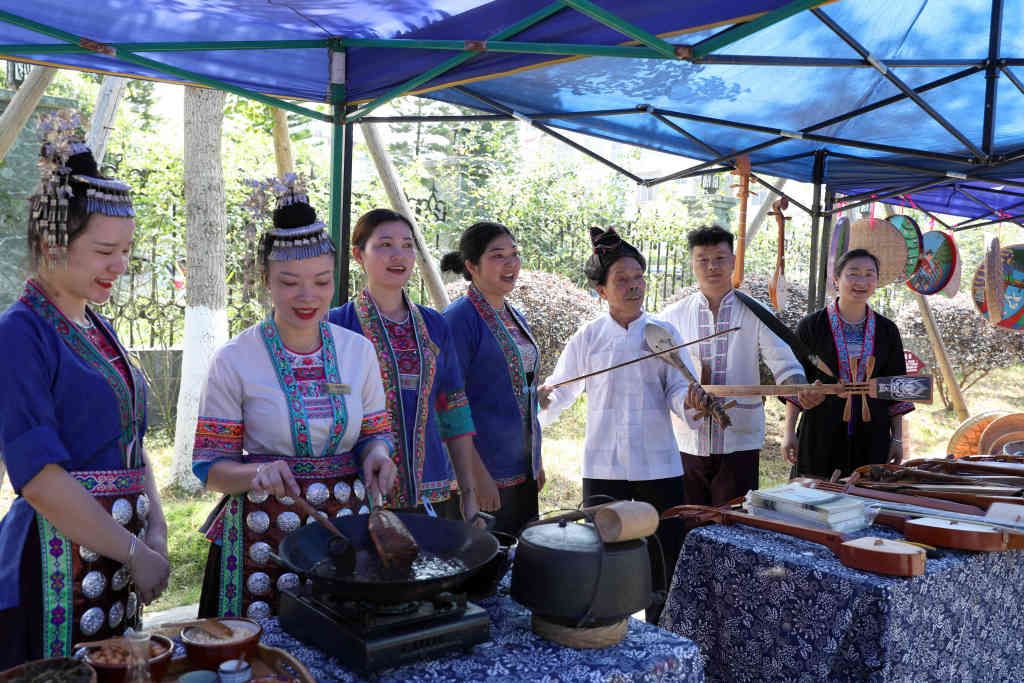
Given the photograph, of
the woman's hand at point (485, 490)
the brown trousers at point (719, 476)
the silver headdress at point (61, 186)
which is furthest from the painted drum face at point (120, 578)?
the brown trousers at point (719, 476)

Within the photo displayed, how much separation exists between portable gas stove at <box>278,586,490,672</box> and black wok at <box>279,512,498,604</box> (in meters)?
0.03

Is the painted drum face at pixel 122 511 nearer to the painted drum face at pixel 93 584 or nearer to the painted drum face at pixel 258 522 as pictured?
the painted drum face at pixel 93 584

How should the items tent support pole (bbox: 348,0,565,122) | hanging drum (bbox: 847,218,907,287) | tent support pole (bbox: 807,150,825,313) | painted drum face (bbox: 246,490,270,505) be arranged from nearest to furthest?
painted drum face (bbox: 246,490,270,505), tent support pole (bbox: 348,0,565,122), tent support pole (bbox: 807,150,825,313), hanging drum (bbox: 847,218,907,287)

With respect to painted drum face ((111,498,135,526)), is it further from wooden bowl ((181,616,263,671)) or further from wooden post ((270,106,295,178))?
wooden post ((270,106,295,178))

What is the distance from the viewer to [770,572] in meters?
2.05

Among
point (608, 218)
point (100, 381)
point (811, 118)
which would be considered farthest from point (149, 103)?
point (100, 381)

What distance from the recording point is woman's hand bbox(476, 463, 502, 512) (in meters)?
2.83

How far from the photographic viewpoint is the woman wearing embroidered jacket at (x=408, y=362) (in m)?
2.47

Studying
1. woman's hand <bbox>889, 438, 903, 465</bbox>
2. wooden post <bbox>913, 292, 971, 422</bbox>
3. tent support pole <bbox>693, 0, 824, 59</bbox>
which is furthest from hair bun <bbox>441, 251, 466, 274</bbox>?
wooden post <bbox>913, 292, 971, 422</bbox>

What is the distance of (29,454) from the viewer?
1.58 metres

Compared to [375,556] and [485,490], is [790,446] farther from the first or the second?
[375,556]

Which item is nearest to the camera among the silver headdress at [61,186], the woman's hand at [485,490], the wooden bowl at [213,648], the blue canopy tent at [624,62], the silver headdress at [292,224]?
the wooden bowl at [213,648]

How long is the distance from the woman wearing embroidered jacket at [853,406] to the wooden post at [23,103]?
14.3 feet

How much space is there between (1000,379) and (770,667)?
44.7 ft
